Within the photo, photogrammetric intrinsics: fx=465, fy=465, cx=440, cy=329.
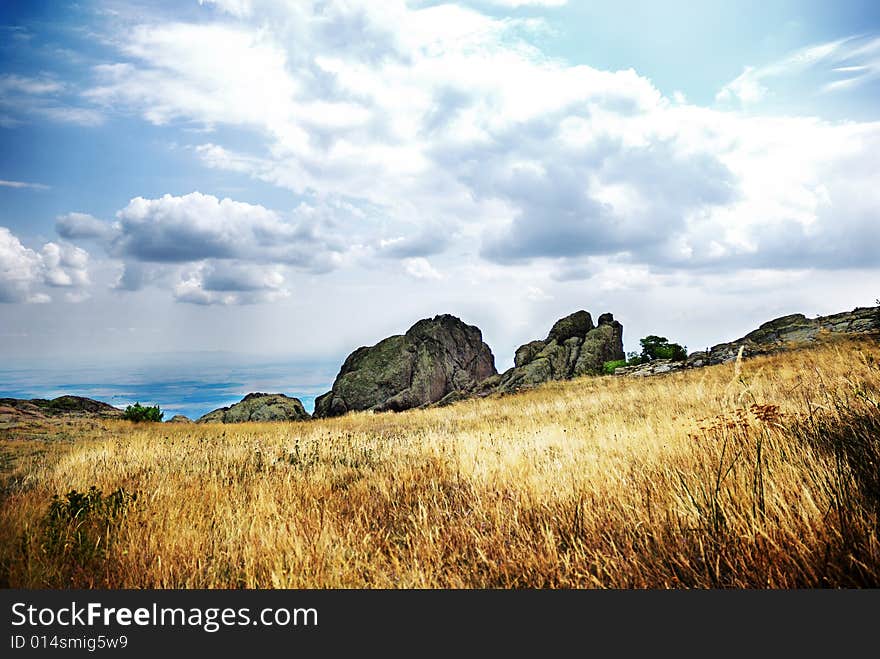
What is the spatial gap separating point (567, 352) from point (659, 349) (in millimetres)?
9838

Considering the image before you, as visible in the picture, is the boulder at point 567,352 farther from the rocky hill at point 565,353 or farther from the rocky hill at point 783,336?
the rocky hill at point 783,336

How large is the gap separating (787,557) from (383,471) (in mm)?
5094

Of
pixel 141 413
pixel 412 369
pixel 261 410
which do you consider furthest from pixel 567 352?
pixel 141 413

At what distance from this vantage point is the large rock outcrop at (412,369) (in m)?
43.8

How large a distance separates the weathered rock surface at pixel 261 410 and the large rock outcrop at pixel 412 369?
25.5ft

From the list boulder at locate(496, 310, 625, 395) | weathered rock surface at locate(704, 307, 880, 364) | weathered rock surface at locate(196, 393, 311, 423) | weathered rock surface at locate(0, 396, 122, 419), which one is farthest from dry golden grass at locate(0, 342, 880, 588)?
boulder at locate(496, 310, 625, 395)

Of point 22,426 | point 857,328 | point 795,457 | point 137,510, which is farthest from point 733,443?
point 857,328

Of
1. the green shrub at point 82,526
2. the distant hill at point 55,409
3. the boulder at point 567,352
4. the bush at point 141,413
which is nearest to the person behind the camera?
the green shrub at point 82,526

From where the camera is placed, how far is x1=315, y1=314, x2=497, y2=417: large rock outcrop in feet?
144

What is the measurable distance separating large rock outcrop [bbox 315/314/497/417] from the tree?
1671 cm

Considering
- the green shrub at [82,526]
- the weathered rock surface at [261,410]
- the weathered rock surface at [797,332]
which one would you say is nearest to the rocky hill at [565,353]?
the weathered rock surface at [797,332]

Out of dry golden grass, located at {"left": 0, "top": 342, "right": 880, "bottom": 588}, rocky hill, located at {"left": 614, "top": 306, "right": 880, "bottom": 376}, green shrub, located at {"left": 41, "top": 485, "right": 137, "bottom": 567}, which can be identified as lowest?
dry golden grass, located at {"left": 0, "top": 342, "right": 880, "bottom": 588}

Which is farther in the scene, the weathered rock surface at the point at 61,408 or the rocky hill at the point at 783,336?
the rocky hill at the point at 783,336

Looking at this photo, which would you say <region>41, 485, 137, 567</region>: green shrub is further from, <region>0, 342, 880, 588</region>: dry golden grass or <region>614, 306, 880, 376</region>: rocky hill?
<region>614, 306, 880, 376</region>: rocky hill
